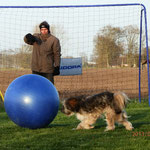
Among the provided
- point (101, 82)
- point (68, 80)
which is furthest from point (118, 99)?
point (101, 82)

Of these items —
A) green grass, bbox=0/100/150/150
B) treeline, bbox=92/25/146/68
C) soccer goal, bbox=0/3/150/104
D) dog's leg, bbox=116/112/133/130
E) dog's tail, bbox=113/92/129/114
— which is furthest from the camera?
treeline, bbox=92/25/146/68

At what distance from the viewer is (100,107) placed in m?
6.96

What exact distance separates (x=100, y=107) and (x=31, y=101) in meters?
1.44

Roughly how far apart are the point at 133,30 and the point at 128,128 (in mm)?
8240

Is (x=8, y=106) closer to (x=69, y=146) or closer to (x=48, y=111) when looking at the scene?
(x=48, y=111)

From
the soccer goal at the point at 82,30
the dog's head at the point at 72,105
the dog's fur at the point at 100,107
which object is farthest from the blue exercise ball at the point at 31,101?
the soccer goal at the point at 82,30

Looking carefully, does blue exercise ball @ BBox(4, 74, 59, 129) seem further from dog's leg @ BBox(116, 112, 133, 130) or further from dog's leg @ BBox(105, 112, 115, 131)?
dog's leg @ BBox(116, 112, 133, 130)

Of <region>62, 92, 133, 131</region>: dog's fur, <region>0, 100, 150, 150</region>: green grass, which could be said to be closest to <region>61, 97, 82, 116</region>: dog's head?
<region>62, 92, 133, 131</region>: dog's fur

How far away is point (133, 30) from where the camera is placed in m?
14.6

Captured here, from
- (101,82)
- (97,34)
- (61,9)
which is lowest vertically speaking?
(101,82)

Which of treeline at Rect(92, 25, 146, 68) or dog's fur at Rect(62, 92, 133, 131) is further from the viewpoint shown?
treeline at Rect(92, 25, 146, 68)

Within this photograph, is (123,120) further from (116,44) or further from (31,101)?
(116,44)

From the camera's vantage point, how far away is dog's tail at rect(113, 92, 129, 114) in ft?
22.7

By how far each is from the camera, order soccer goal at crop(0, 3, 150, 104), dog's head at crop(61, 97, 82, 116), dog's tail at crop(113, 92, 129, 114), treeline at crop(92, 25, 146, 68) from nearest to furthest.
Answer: dog's tail at crop(113, 92, 129, 114) < dog's head at crop(61, 97, 82, 116) < soccer goal at crop(0, 3, 150, 104) < treeline at crop(92, 25, 146, 68)
